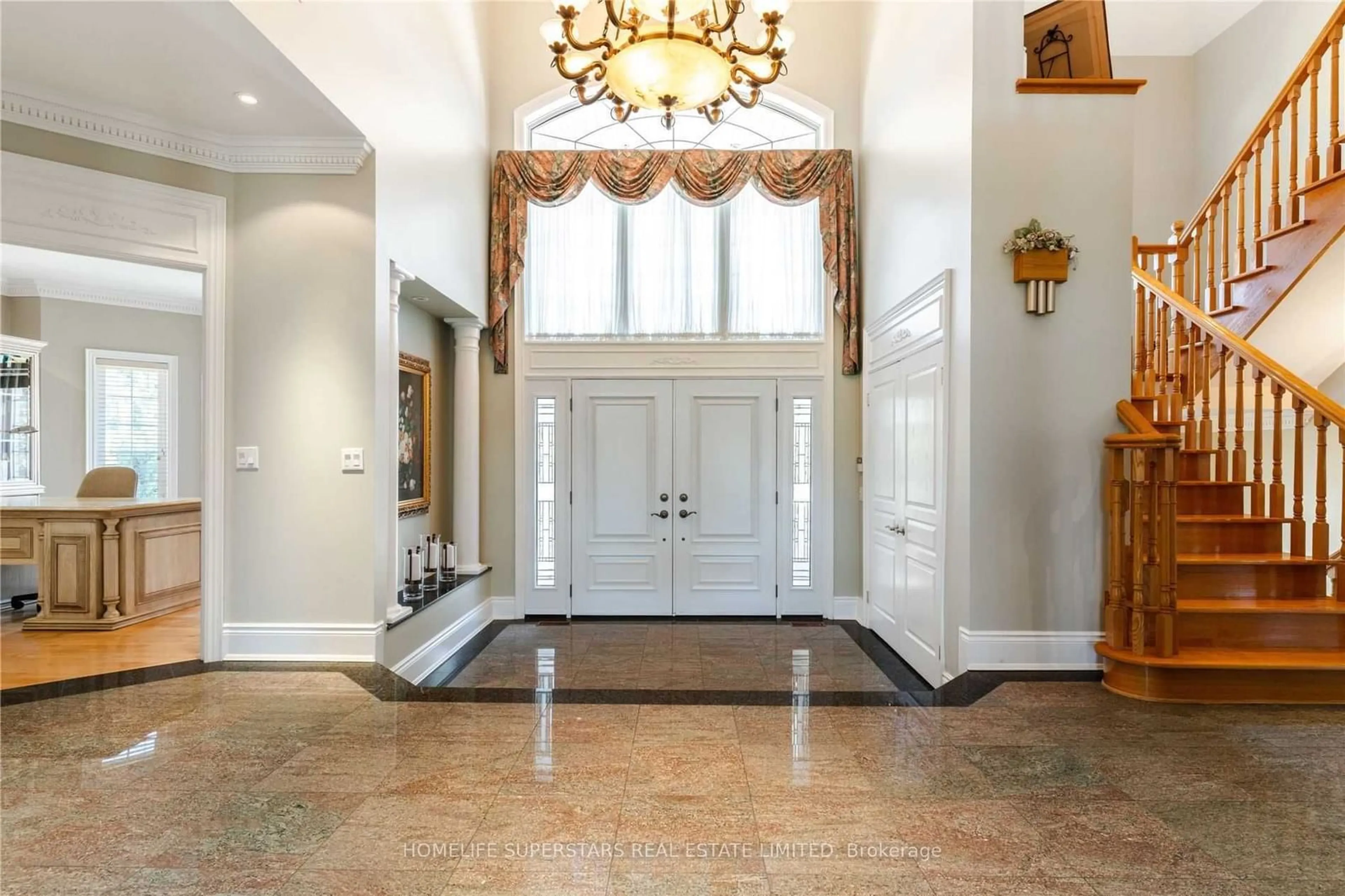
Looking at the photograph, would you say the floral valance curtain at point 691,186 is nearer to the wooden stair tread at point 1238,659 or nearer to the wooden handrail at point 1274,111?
the wooden handrail at point 1274,111

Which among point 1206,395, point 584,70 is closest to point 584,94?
point 584,70

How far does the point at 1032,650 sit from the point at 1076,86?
286 centimetres

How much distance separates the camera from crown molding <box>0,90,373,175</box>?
11.0ft

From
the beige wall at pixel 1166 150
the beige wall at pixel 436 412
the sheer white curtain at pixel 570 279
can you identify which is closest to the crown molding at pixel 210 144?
the beige wall at pixel 436 412

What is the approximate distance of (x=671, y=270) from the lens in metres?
5.99

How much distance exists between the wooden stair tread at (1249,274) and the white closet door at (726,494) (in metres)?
3.18

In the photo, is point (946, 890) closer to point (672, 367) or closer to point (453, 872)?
point (453, 872)

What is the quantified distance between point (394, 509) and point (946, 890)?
10.5 feet

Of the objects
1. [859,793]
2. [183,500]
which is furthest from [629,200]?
[859,793]

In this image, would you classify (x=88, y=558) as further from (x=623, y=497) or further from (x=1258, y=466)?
(x=1258, y=466)

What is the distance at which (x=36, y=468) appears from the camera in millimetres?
6605

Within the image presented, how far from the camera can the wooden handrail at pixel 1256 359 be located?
3.52 metres

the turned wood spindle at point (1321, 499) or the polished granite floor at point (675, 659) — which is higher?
the turned wood spindle at point (1321, 499)

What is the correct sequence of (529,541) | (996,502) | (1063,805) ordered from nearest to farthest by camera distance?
(1063,805), (996,502), (529,541)
